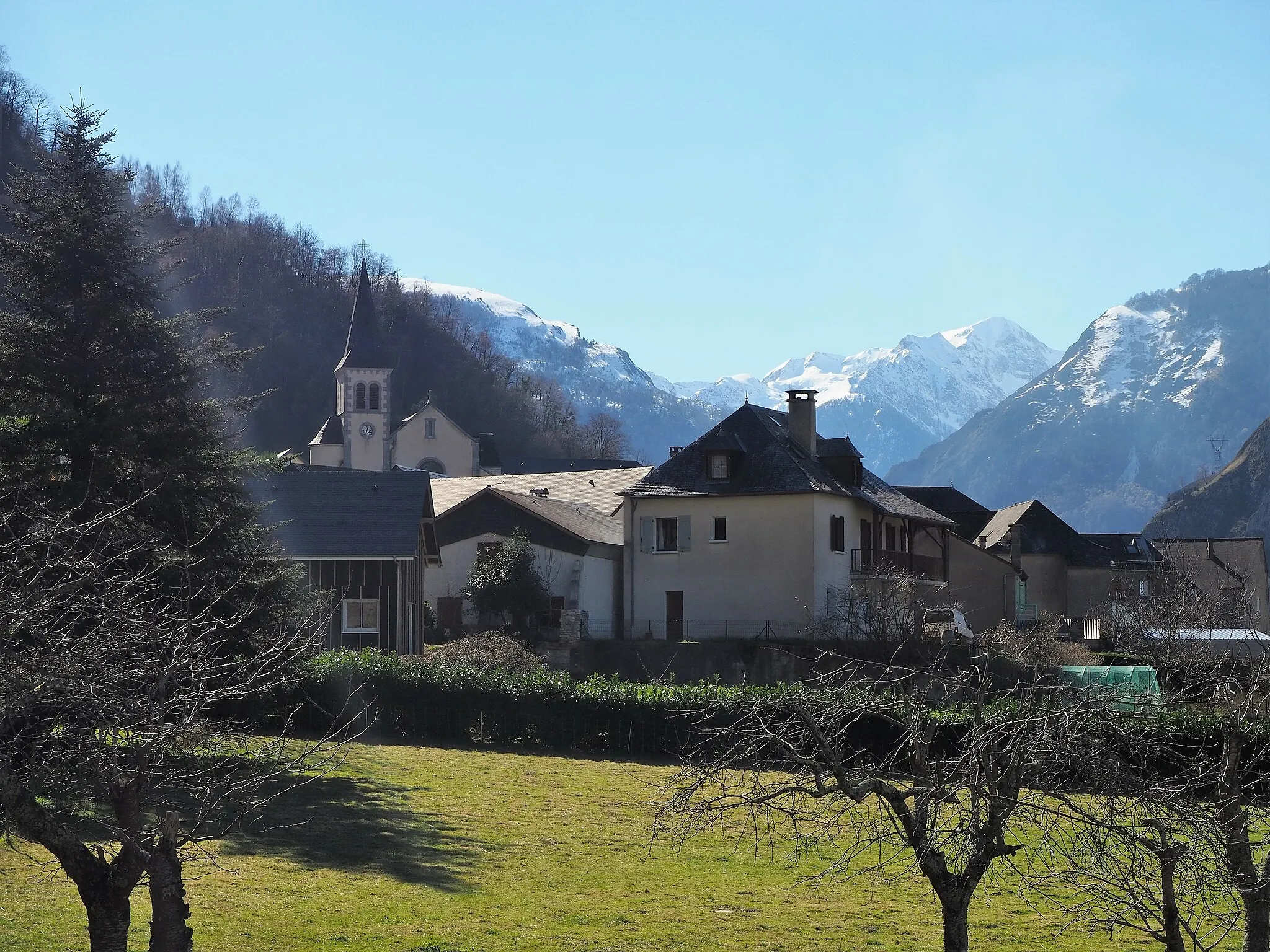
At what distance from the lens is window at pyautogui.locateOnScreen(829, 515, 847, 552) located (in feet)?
145

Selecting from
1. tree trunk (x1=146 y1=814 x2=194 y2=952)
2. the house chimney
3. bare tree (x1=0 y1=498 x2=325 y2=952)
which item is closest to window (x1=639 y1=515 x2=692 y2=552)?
the house chimney

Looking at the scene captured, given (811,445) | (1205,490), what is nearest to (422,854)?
(811,445)

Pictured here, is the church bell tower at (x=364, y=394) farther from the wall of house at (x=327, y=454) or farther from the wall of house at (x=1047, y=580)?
the wall of house at (x=1047, y=580)

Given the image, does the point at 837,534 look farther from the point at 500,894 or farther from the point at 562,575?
the point at 500,894

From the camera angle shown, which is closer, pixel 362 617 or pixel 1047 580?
pixel 362 617

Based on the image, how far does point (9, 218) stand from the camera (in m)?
21.4

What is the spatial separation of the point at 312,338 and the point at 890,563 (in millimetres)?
92629

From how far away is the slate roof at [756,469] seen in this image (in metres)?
43.6

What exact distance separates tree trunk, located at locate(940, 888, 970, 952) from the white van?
26591 millimetres

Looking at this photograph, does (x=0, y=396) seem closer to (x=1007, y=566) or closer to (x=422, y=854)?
(x=422, y=854)

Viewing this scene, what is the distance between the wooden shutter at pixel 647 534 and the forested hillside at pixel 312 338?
230ft

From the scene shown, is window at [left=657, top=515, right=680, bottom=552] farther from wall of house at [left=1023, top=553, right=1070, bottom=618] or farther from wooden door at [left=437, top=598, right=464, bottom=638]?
wall of house at [left=1023, top=553, right=1070, bottom=618]

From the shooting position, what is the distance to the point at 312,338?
129250mm

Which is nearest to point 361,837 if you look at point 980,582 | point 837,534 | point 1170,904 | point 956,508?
point 1170,904
